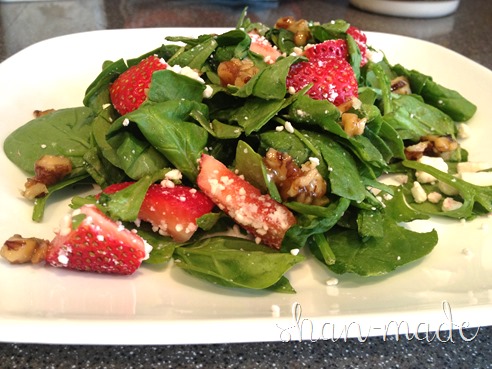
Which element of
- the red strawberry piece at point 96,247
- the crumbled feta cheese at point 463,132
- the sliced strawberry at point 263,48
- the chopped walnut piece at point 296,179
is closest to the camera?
the red strawberry piece at point 96,247

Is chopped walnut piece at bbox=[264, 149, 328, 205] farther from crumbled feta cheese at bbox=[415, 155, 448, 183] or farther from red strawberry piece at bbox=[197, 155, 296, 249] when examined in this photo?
crumbled feta cheese at bbox=[415, 155, 448, 183]

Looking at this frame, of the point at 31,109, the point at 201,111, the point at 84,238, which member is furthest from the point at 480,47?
the point at 84,238

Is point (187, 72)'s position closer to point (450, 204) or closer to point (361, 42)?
point (361, 42)

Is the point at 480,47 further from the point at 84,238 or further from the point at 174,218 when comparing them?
the point at 84,238

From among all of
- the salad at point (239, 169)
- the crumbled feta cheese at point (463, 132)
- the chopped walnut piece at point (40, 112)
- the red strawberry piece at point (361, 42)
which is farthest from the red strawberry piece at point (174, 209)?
the crumbled feta cheese at point (463, 132)

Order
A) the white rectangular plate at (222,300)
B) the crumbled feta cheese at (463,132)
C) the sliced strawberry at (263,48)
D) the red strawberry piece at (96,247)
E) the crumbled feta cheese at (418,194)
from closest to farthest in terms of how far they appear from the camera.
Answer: the white rectangular plate at (222,300)
the red strawberry piece at (96,247)
the crumbled feta cheese at (418,194)
the sliced strawberry at (263,48)
the crumbled feta cheese at (463,132)

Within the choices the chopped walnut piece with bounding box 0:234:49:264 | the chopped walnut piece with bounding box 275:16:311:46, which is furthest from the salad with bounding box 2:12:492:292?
the chopped walnut piece with bounding box 275:16:311:46

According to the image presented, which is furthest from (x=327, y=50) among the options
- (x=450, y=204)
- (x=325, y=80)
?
(x=450, y=204)

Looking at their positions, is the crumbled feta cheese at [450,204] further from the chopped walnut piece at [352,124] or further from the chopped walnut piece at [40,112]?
the chopped walnut piece at [40,112]
